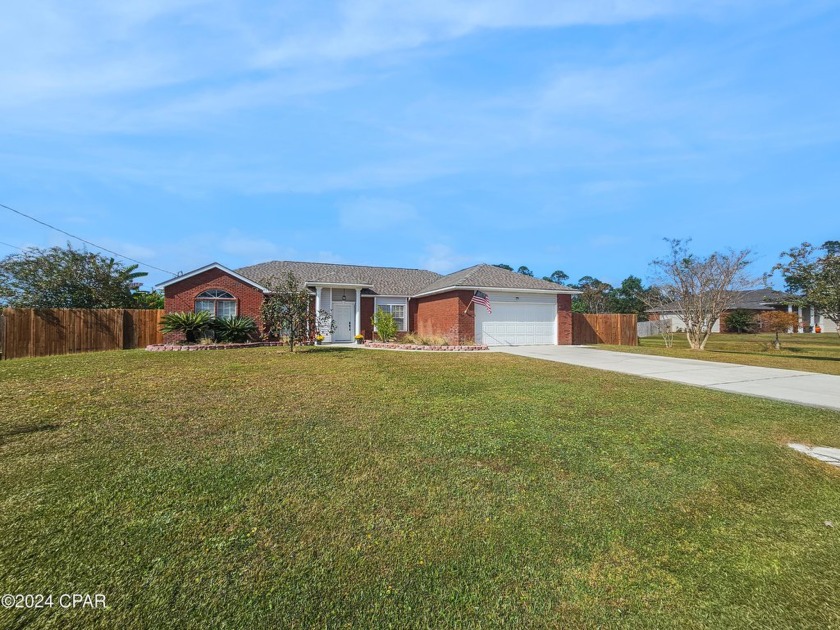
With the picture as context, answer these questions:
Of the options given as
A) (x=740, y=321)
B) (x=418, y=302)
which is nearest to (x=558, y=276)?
(x=740, y=321)

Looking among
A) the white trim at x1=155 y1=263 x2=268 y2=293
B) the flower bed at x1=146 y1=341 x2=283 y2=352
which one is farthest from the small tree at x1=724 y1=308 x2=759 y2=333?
the flower bed at x1=146 y1=341 x2=283 y2=352

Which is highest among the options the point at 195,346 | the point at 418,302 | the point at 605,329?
the point at 418,302

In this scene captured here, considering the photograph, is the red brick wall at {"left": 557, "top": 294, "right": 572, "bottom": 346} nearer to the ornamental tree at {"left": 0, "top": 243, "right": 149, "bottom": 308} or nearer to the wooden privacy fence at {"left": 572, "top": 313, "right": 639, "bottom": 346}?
the wooden privacy fence at {"left": 572, "top": 313, "right": 639, "bottom": 346}

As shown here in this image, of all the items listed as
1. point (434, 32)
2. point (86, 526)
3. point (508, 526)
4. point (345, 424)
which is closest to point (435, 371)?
point (345, 424)

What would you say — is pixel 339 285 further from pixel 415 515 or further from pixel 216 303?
pixel 415 515

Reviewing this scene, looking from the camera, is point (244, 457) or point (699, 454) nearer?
point (244, 457)

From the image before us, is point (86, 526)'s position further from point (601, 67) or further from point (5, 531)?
point (601, 67)

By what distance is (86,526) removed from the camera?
266 cm

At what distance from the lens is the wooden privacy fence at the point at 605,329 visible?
2062 cm

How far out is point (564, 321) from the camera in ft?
63.1

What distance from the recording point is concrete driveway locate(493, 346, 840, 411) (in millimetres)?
6941

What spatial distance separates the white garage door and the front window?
5275mm

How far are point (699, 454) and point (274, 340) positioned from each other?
55.8 ft

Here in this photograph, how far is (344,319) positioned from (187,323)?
24.1 feet
